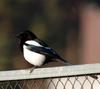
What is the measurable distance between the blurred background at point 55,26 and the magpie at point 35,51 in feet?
11.1

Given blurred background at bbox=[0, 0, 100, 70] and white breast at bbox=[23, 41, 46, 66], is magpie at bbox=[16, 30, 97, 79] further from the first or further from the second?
blurred background at bbox=[0, 0, 100, 70]

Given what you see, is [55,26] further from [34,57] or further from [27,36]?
[34,57]

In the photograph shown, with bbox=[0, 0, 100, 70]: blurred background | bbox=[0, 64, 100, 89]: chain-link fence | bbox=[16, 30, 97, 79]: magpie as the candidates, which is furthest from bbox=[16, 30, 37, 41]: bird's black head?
bbox=[0, 0, 100, 70]: blurred background

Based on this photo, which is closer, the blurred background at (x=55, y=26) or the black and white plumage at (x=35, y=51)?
the black and white plumage at (x=35, y=51)

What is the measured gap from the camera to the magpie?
134 inches

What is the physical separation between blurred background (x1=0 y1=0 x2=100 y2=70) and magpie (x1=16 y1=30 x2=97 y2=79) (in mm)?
3380

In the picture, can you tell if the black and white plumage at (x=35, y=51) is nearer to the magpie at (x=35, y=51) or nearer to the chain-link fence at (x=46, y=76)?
the magpie at (x=35, y=51)

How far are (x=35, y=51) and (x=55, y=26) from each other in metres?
4.56

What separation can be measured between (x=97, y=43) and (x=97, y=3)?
1.55ft

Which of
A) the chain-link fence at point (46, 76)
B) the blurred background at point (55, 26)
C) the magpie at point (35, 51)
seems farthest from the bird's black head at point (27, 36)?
the blurred background at point (55, 26)

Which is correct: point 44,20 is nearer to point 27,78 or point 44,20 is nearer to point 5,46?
point 5,46

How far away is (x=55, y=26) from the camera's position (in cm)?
807

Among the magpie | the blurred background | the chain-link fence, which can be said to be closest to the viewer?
the chain-link fence

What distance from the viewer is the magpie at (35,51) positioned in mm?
3393
